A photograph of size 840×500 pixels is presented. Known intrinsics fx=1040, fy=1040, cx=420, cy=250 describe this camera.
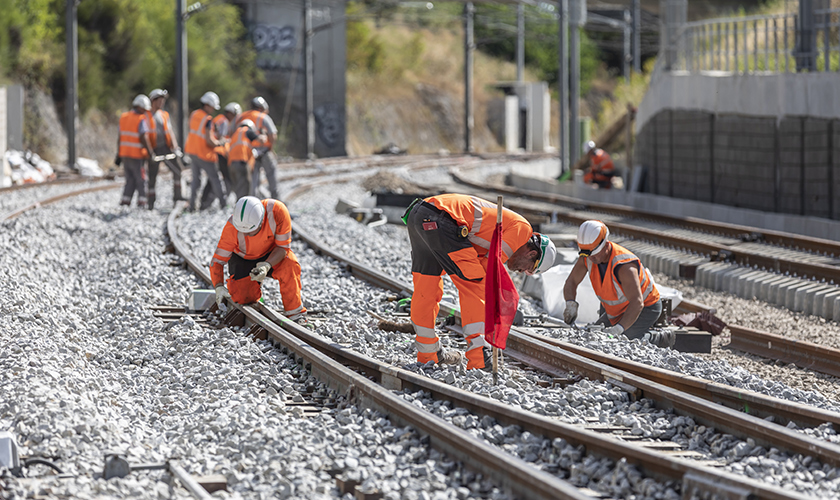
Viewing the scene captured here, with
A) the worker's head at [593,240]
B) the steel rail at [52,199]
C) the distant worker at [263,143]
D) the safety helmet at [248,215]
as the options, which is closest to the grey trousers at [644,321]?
the worker's head at [593,240]

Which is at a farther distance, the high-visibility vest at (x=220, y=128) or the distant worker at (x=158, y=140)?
the distant worker at (x=158, y=140)

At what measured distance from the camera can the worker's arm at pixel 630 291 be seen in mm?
8047

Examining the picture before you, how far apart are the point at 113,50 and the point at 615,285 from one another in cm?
3049

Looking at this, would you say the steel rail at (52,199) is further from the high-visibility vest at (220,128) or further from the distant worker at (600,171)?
the distant worker at (600,171)

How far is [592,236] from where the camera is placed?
26.0 ft

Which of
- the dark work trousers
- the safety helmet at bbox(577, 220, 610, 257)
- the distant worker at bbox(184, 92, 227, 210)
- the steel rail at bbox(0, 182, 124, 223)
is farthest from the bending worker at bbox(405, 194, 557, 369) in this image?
the dark work trousers

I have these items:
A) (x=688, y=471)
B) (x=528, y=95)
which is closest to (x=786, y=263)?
(x=688, y=471)

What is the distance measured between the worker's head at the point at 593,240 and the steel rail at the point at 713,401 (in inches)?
35.4

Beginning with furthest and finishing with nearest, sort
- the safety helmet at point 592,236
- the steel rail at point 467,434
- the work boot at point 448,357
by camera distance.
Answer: the safety helmet at point 592,236, the work boot at point 448,357, the steel rail at point 467,434

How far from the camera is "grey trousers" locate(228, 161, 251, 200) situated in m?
15.7

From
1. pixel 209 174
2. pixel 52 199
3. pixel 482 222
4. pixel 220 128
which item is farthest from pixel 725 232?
pixel 52 199

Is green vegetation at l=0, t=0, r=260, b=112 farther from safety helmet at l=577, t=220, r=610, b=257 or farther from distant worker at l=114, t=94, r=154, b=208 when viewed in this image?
safety helmet at l=577, t=220, r=610, b=257

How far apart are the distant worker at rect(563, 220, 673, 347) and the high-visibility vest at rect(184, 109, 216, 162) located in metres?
9.00

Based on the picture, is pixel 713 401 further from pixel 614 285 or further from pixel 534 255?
pixel 614 285
